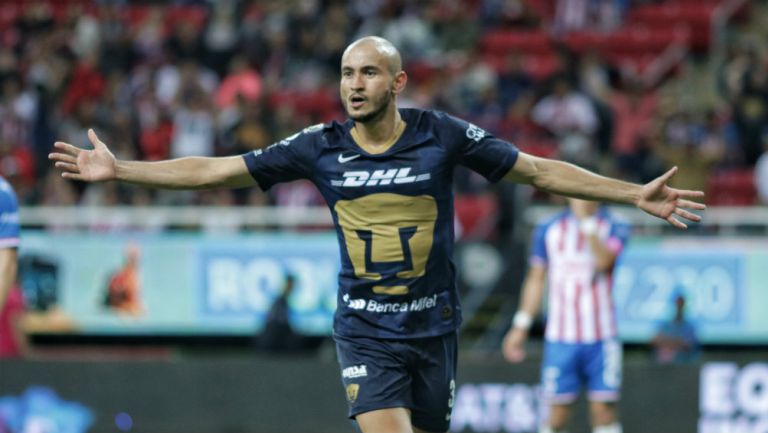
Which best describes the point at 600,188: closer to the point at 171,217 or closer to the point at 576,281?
the point at 576,281

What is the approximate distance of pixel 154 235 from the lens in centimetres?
1447

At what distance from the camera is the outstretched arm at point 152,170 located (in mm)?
6129

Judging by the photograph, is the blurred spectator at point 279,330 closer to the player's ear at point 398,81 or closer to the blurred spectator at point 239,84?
the blurred spectator at point 239,84

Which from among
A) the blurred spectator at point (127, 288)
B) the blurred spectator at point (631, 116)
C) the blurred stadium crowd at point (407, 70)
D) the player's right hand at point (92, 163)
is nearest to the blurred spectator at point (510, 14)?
the blurred stadium crowd at point (407, 70)

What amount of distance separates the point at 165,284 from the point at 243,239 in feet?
3.21

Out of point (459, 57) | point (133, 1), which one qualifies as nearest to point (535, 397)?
point (459, 57)

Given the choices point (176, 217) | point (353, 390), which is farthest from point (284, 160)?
point (176, 217)

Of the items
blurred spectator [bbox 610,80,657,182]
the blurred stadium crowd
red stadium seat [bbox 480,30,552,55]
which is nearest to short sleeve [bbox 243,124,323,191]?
the blurred stadium crowd

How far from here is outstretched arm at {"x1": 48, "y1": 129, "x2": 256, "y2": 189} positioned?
6129 millimetres

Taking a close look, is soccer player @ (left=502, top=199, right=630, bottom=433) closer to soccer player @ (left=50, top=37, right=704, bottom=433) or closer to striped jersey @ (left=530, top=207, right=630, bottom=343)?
striped jersey @ (left=530, top=207, right=630, bottom=343)

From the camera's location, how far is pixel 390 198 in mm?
6398

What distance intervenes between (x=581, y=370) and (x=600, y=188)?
150 inches

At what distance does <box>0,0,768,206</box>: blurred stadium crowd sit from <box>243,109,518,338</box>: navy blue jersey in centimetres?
723

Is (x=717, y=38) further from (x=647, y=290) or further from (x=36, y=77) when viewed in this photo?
(x=36, y=77)
